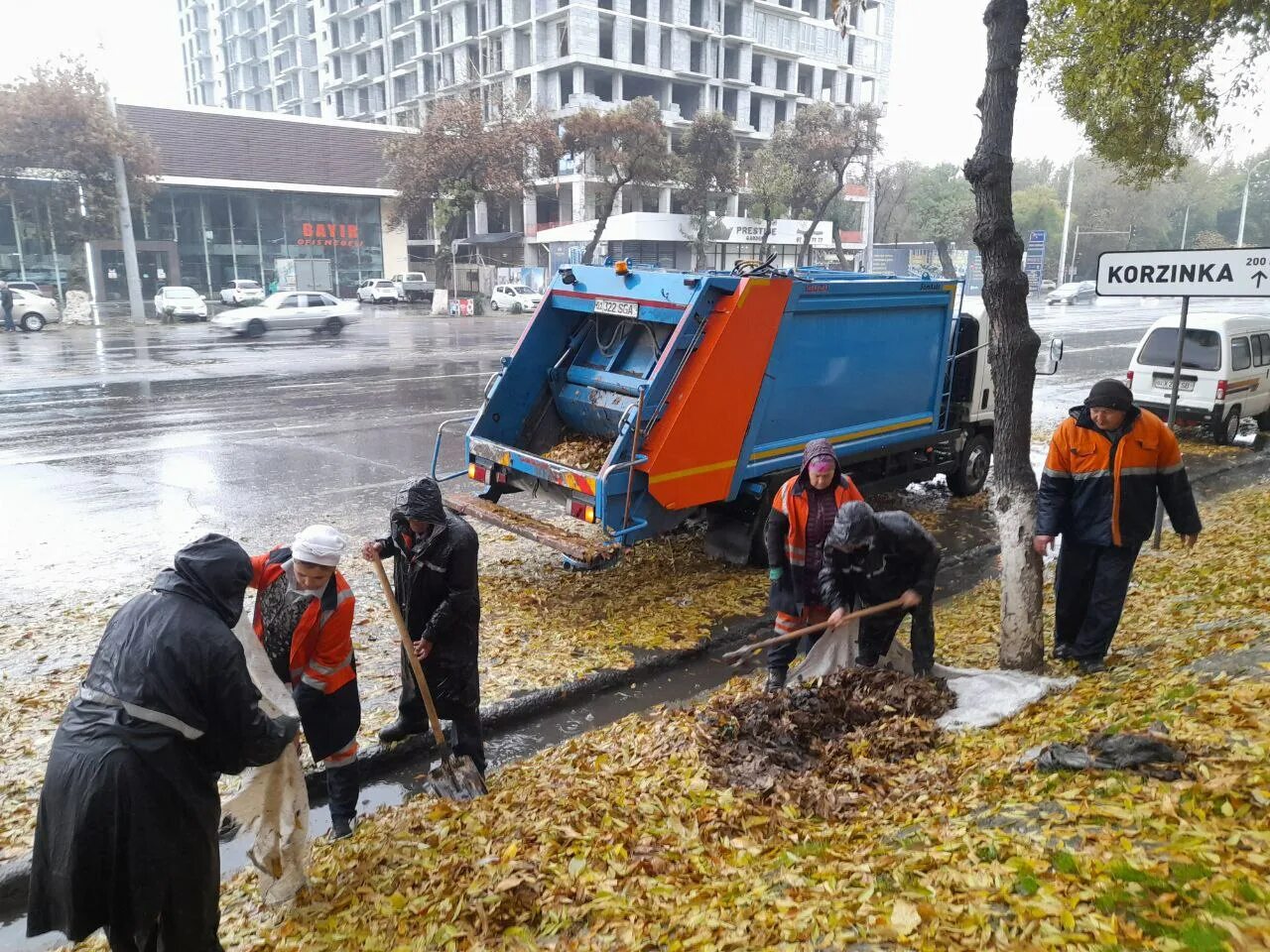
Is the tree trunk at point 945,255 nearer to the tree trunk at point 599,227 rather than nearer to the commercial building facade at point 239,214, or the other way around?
the tree trunk at point 599,227

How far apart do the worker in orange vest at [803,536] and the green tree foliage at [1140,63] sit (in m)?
6.67

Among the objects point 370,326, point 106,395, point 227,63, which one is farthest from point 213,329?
point 227,63

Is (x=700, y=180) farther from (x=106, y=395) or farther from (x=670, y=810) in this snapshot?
(x=670, y=810)

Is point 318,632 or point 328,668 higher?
point 318,632

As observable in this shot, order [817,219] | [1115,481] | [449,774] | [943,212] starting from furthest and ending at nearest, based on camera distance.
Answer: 1. [943,212]
2. [817,219]
3. [1115,481]
4. [449,774]

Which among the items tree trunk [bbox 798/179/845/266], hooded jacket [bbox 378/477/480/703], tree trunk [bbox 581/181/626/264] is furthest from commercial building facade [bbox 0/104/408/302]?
hooded jacket [bbox 378/477/480/703]

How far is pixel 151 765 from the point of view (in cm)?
286

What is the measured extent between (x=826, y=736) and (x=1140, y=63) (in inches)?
371

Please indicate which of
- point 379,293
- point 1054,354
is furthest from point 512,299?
point 1054,354

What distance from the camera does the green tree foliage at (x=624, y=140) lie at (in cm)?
4178

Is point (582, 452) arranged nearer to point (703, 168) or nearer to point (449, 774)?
point (449, 774)

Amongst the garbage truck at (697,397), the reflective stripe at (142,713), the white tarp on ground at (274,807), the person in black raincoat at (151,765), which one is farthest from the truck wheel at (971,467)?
the reflective stripe at (142,713)

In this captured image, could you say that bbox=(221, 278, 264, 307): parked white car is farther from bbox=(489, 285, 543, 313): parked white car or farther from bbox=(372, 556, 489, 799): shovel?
bbox=(372, 556, 489, 799): shovel

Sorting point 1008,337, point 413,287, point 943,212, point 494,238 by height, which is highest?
point 943,212
